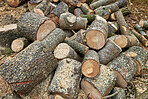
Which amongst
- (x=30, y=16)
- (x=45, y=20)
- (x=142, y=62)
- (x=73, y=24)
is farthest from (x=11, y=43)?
(x=142, y=62)

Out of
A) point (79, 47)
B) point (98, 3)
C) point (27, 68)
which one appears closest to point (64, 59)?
point (79, 47)

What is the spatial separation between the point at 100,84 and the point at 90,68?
354 mm

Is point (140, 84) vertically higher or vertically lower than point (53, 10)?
lower

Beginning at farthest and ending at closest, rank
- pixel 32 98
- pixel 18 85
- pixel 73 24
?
pixel 73 24
pixel 32 98
pixel 18 85

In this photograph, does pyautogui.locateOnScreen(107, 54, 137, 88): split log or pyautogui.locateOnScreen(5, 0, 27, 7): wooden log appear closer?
pyautogui.locateOnScreen(107, 54, 137, 88): split log

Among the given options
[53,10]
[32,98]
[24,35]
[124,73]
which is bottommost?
[32,98]

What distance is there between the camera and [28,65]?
2400 mm

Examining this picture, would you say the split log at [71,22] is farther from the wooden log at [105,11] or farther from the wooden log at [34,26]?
the wooden log at [105,11]

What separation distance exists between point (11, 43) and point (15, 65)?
1285 mm

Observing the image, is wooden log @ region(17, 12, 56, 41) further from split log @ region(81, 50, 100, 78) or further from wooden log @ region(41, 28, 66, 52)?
split log @ region(81, 50, 100, 78)

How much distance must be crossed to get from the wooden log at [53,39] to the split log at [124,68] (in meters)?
1.30

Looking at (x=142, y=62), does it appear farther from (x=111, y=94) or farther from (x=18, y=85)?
(x=18, y=85)

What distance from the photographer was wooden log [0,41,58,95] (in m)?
2.34

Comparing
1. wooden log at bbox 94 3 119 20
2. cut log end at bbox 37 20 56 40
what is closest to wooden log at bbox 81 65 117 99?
cut log end at bbox 37 20 56 40
